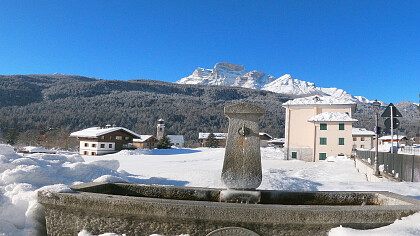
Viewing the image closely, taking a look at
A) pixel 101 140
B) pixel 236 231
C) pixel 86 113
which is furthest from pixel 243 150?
pixel 86 113

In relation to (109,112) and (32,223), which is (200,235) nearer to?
(32,223)

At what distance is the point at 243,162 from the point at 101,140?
49.9 meters

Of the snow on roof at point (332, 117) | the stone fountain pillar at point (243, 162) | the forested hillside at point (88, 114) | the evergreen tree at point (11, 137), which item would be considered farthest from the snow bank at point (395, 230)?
the evergreen tree at point (11, 137)

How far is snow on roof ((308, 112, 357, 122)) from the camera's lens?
41594 millimetres

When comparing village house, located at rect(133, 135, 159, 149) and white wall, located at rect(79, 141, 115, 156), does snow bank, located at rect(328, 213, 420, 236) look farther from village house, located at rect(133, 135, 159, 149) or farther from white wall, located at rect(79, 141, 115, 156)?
village house, located at rect(133, 135, 159, 149)

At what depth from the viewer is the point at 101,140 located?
169 feet

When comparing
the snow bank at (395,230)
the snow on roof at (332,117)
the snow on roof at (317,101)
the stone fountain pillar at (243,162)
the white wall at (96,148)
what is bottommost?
the white wall at (96,148)

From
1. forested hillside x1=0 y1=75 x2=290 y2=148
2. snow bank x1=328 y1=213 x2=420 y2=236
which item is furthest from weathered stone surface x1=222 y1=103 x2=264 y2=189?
forested hillside x1=0 y1=75 x2=290 y2=148

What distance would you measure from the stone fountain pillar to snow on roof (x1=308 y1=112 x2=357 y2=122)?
3897 centimetres

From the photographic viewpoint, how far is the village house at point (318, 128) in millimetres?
41312

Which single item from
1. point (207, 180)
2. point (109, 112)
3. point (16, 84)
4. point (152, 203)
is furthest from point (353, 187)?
point (16, 84)

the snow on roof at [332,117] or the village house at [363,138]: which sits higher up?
the snow on roof at [332,117]

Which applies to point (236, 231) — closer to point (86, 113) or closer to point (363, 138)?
point (363, 138)

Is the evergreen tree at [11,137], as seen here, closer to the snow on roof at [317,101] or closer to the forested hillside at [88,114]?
the forested hillside at [88,114]
